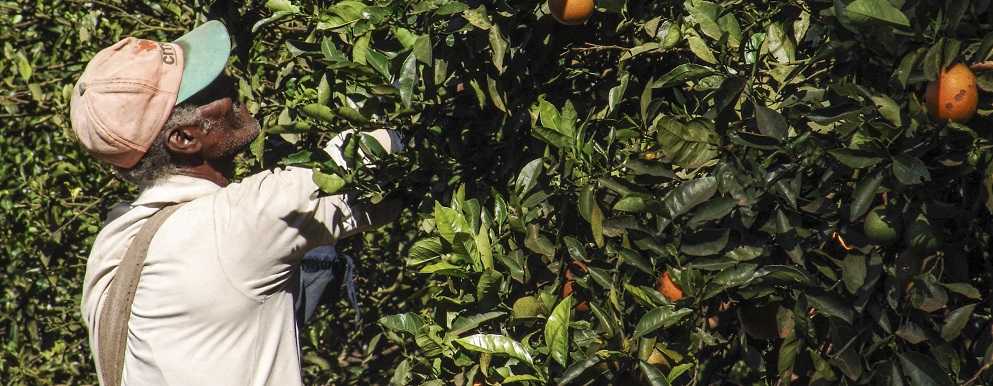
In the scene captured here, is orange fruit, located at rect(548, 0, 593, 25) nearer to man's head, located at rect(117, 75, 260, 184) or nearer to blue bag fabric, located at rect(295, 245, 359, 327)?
man's head, located at rect(117, 75, 260, 184)

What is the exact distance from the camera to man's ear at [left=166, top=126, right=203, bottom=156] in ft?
7.98

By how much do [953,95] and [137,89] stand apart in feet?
5.22

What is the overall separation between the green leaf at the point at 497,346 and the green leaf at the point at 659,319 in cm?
21

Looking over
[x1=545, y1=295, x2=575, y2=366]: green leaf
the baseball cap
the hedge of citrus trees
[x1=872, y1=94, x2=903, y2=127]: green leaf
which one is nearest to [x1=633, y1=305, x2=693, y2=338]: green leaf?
the hedge of citrus trees

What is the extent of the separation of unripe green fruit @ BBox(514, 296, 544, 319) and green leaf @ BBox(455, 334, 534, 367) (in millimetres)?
47

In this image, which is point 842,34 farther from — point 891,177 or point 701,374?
point 701,374

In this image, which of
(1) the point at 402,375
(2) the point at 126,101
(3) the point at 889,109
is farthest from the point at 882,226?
(2) the point at 126,101

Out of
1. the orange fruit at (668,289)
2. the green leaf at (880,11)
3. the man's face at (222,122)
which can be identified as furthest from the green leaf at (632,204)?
the man's face at (222,122)

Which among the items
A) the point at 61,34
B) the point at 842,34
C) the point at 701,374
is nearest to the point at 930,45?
the point at 842,34

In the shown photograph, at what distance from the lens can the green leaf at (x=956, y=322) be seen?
61.1 inches

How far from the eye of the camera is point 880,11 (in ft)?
4.74

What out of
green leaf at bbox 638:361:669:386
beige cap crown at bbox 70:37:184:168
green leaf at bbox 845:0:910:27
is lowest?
beige cap crown at bbox 70:37:184:168

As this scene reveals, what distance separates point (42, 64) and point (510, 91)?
94.0 inches

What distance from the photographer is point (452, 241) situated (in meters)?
1.89
